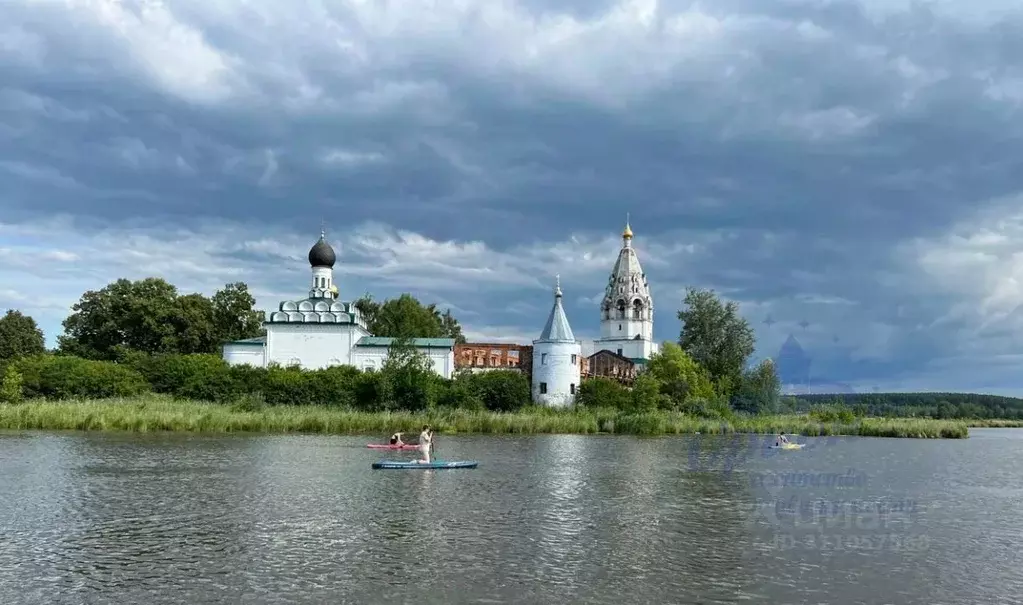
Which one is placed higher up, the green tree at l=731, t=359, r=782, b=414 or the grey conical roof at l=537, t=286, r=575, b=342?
the grey conical roof at l=537, t=286, r=575, b=342

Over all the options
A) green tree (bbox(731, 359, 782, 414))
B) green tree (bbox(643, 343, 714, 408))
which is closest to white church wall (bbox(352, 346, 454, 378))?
green tree (bbox(643, 343, 714, 408))

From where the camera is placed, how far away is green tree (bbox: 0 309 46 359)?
80062 mm

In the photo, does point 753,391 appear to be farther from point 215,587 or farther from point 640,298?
point 215,587

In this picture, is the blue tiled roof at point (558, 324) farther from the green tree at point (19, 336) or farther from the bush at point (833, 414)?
the green tree at point (19, 336)

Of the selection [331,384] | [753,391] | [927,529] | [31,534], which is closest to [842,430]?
[753,391]

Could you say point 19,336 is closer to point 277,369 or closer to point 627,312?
point 277,369

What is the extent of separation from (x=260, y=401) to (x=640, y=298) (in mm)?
57333

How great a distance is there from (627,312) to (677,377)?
30.2 metres

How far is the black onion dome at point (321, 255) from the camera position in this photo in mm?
77250

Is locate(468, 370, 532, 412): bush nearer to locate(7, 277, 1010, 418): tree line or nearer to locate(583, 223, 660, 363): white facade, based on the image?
locate(7, 277, 1010, 418): tree line

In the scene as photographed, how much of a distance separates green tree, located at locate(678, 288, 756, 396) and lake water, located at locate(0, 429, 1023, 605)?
51.6 m

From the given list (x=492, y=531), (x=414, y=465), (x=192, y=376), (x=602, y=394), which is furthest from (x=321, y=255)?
(x=492, y=531)

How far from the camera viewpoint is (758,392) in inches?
2958

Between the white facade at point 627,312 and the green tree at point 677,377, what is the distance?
2365cm
